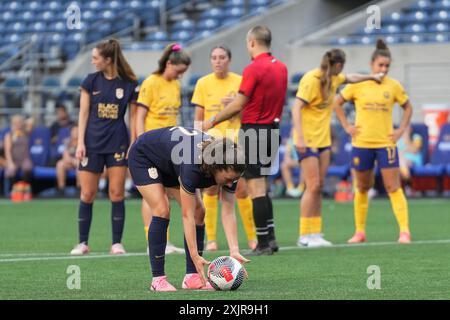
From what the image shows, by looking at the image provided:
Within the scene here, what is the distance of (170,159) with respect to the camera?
27.0 feet

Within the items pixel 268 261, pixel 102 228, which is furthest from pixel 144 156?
pixel 102 228

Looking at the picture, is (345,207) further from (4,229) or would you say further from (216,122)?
(216,122)

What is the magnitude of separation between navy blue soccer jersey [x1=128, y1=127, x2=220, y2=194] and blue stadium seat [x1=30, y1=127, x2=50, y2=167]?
16.0 m

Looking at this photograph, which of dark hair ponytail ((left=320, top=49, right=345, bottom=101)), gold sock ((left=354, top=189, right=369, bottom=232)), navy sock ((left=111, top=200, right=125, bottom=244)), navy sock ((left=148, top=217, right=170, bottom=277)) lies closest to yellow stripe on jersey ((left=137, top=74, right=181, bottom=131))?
navy sock ((left=111, top=200, right=125, bottom=244))

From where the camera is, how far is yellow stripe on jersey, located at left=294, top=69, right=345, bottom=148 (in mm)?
12070

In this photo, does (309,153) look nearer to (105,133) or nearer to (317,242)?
(317,242)

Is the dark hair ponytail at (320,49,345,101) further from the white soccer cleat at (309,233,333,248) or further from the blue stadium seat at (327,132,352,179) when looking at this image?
the blue stadium seat at (327,132,352,179)

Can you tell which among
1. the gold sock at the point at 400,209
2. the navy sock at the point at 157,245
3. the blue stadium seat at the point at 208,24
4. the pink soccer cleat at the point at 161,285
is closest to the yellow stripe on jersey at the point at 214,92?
the gold sock at the point at 400,209

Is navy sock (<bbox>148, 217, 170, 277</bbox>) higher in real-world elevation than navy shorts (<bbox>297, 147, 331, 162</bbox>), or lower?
lower

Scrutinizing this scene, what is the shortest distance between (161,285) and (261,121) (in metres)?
3.23

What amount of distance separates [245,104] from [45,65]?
1804 centimetres

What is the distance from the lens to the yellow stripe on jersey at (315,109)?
12070 mm
